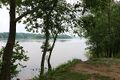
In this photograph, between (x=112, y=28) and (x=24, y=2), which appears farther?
(x=112, y=28)

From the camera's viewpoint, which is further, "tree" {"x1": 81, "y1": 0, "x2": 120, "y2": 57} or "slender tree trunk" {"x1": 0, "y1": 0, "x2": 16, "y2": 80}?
"tree" {"x1": 81, "y1": 0, "x2": 120, "y2": 57}

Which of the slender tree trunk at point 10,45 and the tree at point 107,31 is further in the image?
the tree at point 107,31

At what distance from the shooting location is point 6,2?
1509 cm

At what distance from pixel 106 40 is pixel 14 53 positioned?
3043 centimetres

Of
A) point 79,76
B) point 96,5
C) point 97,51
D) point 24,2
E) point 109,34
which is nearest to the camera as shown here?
point 96,5

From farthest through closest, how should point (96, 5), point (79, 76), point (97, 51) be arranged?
point (97, 51) → point (79, 76) → point (96, 5)

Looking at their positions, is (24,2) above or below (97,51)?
above

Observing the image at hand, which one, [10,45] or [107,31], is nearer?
[10,45]

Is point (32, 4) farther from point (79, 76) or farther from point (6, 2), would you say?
point (79, 76)

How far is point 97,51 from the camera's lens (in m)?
48.3

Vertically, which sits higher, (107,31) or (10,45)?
(107,31)

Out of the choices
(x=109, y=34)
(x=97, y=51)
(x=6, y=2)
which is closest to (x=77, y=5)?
(x=6, y=2)

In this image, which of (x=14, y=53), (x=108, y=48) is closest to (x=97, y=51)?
(x=108, y=48)

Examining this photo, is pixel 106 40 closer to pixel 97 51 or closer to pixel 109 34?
pixel 109 34
